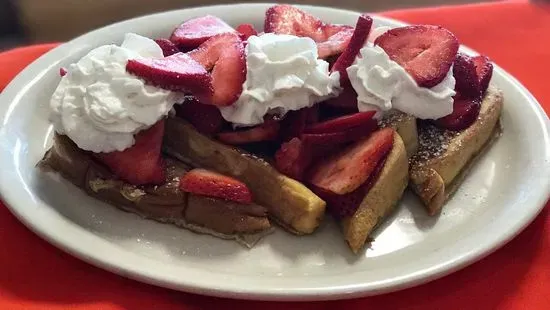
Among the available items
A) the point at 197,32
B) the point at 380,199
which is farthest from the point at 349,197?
the point at 197,32

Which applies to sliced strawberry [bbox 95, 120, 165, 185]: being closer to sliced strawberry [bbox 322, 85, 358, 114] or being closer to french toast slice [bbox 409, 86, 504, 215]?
sliced strawberry [bbox 322, 85, 358, 114]

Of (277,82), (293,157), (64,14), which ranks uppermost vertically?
(277,82)

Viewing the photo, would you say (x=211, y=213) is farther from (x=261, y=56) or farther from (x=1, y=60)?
(x=1, y=60)

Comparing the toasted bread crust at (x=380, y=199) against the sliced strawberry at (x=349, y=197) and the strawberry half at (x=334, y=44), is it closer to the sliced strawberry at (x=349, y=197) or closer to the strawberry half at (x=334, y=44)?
the sliced strawberry at (x=349, y=197)

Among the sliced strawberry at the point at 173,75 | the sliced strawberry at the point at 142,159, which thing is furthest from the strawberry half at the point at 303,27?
the sliced strawberry at the point at 142,159

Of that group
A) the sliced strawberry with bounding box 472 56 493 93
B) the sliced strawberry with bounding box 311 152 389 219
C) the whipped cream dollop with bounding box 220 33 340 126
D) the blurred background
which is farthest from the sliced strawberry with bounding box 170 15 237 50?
the blurred background

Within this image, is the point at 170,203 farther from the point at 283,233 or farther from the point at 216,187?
the point at 283,233

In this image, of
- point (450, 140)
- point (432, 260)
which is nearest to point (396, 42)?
point (450, 140)
